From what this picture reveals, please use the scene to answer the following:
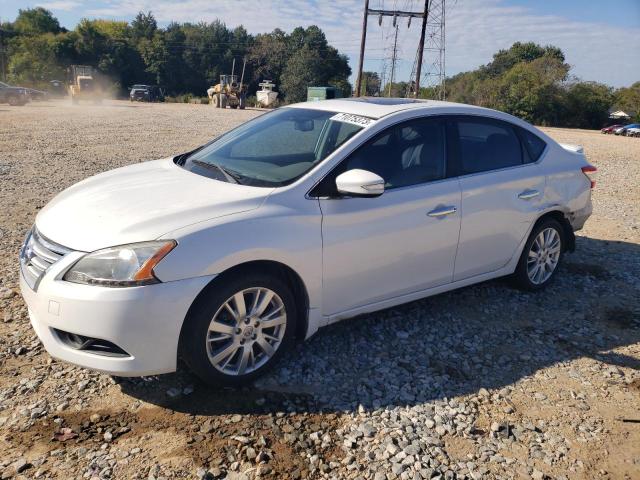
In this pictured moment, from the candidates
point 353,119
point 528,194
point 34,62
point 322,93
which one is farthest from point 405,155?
point 34,62

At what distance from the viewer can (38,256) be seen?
3.20 meters

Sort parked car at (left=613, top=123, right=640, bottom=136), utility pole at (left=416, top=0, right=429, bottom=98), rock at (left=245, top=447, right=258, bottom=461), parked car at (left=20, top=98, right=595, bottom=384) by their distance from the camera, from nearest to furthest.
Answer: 1. rock at (left=245, top=447, right=258, bottom=461)
2. parked car at (left=20, top=98, right=595, bottom=384)
3. utility pole at (left=416, top=0, right=429, bottom=98)
4. parked car at (left=613, top=123, right=640, bottom=136)

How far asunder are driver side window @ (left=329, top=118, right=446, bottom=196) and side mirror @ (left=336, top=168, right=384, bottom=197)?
18 centimetres

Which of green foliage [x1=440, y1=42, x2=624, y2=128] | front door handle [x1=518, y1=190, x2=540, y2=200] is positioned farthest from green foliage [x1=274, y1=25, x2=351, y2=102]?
front door handle [x1=518, y1=190, x2=540, y2=200]

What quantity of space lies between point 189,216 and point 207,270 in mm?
356

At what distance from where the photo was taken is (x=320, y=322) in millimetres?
3648

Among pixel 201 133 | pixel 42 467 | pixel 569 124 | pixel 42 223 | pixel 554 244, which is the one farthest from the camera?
pixel 569 124

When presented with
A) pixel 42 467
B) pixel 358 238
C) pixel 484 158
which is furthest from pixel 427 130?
pixel 42 467

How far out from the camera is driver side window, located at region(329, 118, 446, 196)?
149 inches

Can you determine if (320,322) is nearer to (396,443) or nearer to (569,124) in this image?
(396,443)

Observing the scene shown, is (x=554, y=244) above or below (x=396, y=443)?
above

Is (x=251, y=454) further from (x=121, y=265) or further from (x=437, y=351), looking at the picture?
(x=437, y=351)

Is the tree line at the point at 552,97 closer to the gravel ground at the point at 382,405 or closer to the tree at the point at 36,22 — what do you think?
the gravel ground at the point at 382,405

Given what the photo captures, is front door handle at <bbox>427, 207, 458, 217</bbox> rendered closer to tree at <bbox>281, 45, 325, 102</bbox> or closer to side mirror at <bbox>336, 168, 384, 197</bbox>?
side mirror at <bbox>336, 168, 384, 197</bbox>
